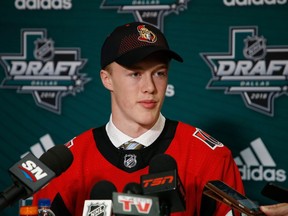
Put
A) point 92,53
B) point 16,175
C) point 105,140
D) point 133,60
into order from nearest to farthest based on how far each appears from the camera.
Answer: point 16,175 → point 133,60 → point 105,140 → point 92,53

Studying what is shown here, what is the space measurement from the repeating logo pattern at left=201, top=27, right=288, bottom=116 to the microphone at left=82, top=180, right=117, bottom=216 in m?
1.06

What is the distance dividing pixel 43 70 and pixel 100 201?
→ 124 centimetres

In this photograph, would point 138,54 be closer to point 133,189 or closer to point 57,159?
point 57,159

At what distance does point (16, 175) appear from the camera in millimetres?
1030

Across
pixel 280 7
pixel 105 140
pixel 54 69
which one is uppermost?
pixel 280 7

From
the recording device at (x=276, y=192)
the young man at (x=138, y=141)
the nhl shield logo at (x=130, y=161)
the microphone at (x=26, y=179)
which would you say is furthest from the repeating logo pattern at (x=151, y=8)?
the microphone at (x=26, y=179)

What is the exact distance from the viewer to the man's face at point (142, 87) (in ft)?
5.12

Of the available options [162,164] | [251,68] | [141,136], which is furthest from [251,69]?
[162,164]

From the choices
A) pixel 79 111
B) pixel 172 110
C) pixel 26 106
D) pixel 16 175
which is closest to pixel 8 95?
pixel 26 106

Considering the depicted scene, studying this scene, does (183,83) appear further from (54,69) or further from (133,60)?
(133,60)

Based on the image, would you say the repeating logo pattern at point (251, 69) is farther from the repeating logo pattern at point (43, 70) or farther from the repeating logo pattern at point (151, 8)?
the repeating logo pattern at point (43, 70)

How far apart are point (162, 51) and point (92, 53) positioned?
73 centimetres

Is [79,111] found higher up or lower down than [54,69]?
lower down

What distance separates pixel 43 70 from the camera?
2.26 metres
